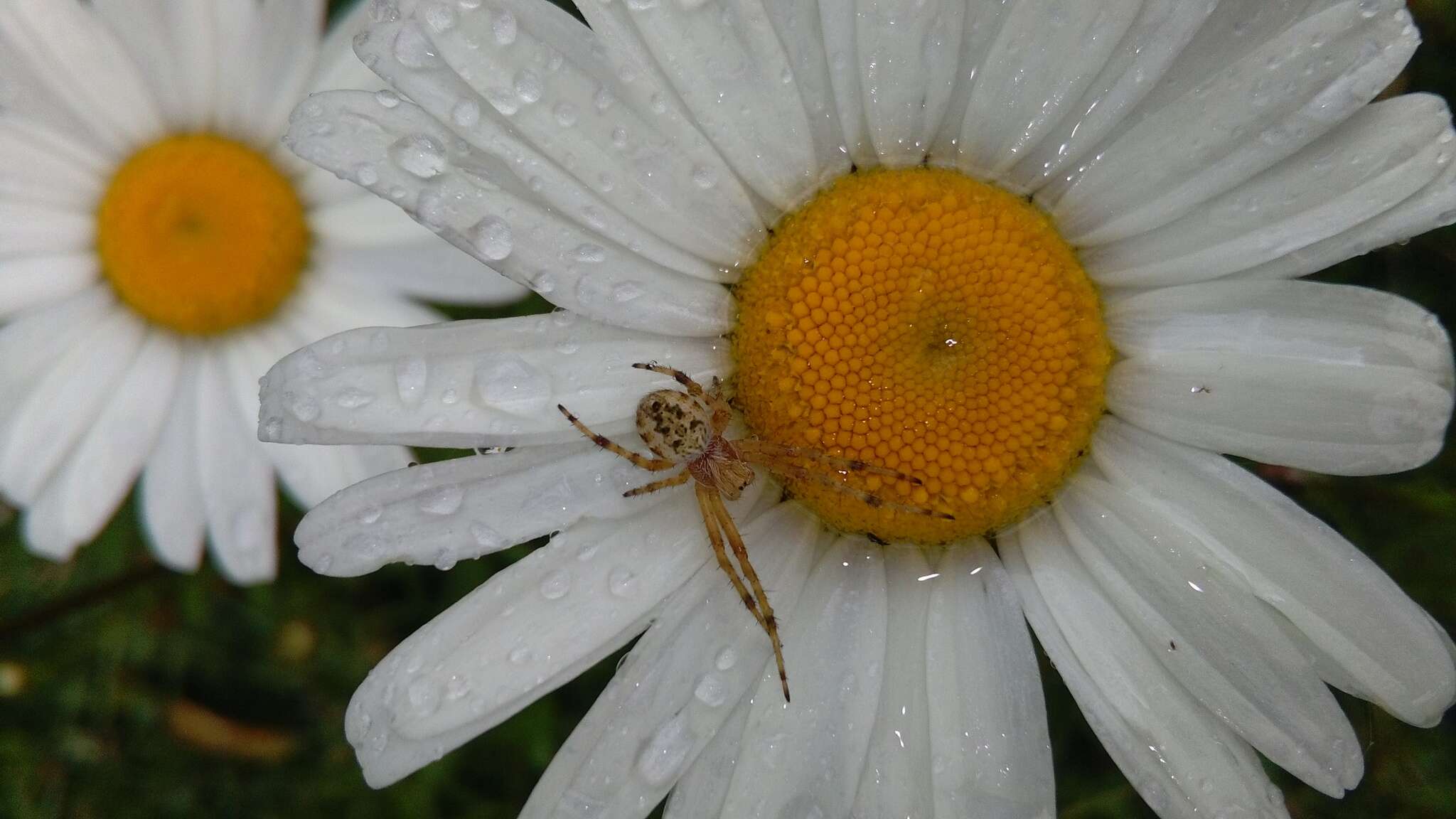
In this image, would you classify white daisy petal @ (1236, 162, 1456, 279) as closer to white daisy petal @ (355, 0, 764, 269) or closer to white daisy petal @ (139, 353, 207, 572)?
white daisy petal @ (355, 0, 764, 269)

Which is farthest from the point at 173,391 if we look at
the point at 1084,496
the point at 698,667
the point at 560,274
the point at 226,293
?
the point at 1084,496

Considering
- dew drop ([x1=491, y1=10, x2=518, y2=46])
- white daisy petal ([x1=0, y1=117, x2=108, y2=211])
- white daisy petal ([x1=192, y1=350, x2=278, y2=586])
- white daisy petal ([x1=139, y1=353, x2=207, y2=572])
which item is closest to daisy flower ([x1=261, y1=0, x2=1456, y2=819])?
dew drop ([x1=491, y1=10, x2=518, y2=46])

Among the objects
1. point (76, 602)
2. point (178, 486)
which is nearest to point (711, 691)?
point (178, 486)

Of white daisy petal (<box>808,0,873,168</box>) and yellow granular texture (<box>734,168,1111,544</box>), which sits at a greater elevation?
white daisy petal (<box>808,0,873,168</box>)

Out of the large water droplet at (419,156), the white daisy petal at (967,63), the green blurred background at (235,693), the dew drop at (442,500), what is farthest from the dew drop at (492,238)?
the green blurred background at (235,693)

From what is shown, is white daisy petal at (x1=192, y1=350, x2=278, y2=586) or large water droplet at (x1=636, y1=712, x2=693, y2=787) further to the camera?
white daisy petal at (x1=192, y1=350, x2=278, y2=586)

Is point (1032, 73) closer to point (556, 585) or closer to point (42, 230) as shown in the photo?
point (556, 585)

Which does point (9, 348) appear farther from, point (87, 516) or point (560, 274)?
point (560, 274)
